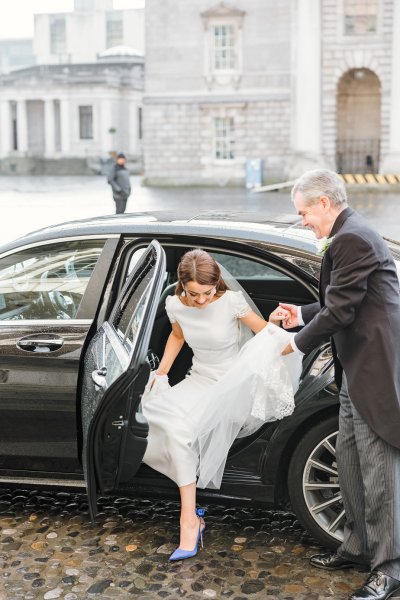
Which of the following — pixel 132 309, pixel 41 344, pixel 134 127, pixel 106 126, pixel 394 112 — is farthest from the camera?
pixel 134 127

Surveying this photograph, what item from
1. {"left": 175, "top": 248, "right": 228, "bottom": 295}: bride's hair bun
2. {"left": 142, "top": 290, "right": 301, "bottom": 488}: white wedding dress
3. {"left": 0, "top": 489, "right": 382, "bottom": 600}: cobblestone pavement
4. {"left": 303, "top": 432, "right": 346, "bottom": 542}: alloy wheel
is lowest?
{"left": 0, "top": 489, "right": 382, "bottom": 600}: cobblestone pavement

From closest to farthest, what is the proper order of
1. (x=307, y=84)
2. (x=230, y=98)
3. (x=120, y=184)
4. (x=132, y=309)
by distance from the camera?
(x=132, y=309), (x=120, y=184), (x=307, y=84), (x=230, y=98)

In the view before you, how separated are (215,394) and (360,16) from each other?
38.3 meters

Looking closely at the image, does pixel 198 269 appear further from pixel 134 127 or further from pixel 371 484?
pixel 134 127

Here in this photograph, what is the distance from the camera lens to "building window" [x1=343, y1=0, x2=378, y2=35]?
40062 millimetres

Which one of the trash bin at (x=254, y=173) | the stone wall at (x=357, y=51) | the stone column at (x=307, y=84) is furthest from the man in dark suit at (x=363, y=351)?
the trash bin at (x=254, y=173)

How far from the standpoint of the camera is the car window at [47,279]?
4.97 meters

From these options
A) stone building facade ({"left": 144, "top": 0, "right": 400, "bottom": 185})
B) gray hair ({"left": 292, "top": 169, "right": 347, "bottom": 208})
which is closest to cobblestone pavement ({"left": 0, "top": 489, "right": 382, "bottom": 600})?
gray hair ({"left": 292, "top": 169, "right": 347, "bottom": 208})

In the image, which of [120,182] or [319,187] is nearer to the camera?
[319,187]

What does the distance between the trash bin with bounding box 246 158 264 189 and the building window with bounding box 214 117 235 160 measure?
2.02 m

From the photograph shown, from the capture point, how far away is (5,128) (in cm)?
8144

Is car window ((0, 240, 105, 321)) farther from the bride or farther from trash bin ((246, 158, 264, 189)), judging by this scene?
trash bin ((246, 158, 264, 189))

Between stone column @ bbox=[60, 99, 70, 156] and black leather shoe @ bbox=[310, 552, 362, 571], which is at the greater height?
stone column @ bbox=[60, 99, 70, 156]

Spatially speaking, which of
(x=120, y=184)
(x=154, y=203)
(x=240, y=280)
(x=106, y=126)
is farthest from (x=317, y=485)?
(x=106, y=126)
